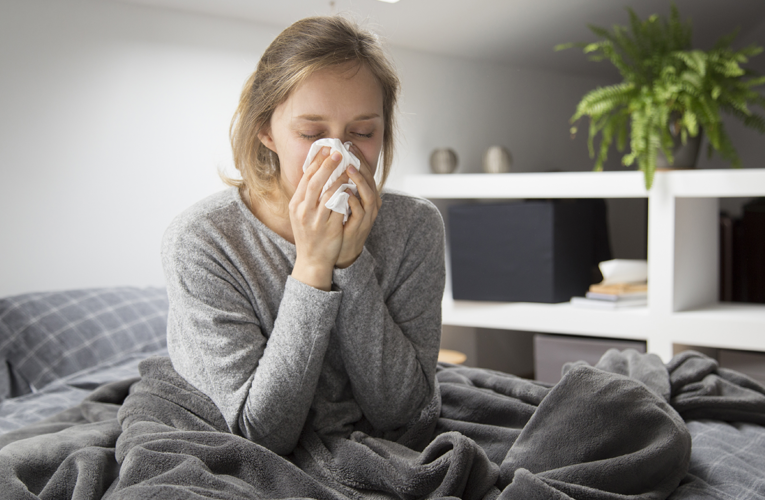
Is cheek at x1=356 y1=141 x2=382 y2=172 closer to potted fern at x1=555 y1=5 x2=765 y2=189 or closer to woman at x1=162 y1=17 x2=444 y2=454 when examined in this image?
woman at x1=162 y1=17 x2=444 y2=454

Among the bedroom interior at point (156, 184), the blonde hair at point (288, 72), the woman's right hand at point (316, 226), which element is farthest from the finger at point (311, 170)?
the bedroom interior at point (156, 184)

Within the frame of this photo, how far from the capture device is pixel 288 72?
0.98 meters

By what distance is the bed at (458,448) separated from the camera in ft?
2.52

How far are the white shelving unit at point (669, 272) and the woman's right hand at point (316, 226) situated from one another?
1.44m

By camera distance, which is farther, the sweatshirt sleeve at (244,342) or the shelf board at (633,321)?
the shelf board at (633,321)

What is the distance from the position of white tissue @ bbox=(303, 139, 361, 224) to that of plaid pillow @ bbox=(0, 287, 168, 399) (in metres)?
1.09

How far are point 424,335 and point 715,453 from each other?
18.9 inches

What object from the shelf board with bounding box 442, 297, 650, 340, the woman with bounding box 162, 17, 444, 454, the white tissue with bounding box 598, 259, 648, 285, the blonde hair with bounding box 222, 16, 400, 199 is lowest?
the shelf board with bounding box 442, 297, 650, 340

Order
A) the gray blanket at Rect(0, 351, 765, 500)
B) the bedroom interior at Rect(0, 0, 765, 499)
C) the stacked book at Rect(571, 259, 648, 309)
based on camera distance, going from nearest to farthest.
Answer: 1. the gray blanket at Rect(0, 351, 765, 500)
2. the bedroom interior at Rect(0, 0, 765, 499)
3. the stacked book at Rect(571, 259, 648, 309)

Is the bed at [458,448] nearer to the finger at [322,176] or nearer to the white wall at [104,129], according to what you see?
the finger at [322,176]

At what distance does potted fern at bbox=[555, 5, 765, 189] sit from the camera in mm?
2031

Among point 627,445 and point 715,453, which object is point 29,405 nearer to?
point 627,445

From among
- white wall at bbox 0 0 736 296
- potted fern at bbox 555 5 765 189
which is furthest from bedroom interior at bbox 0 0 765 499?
potted fern at bbox 555 5 765 189

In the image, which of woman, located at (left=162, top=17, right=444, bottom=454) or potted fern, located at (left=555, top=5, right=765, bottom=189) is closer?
woman, located at (left=162, top=17, right=444, bottom=454)
